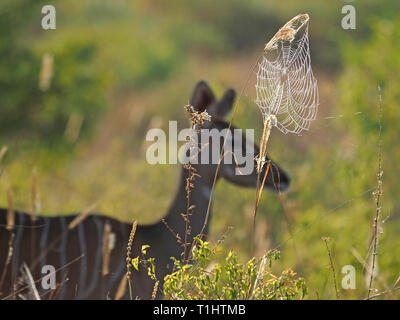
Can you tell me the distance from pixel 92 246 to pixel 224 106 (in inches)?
58.6

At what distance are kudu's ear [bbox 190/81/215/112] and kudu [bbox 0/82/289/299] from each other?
0.27m

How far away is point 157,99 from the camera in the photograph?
18750 mm

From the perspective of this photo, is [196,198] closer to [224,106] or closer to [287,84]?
[224,106]

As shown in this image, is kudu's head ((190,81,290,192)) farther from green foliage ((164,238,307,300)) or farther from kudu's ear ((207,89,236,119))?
green foliage ((164,238,307,300))

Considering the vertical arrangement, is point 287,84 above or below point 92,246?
above

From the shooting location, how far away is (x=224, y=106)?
5.07 metres

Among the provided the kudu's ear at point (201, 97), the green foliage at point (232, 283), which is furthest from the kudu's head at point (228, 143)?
the green foliage at point (232, 283)

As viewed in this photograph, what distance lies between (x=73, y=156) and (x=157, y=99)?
28.0 feet

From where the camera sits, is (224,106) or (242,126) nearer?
(224,106)

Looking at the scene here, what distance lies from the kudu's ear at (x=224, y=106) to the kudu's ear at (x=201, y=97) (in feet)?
0.17

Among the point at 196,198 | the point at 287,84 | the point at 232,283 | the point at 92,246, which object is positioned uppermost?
the point at 287,84

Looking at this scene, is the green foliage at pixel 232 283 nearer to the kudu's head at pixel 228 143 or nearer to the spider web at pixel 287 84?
the spider web at pixel 287 84

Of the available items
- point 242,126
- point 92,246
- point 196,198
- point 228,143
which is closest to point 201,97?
point 228,143
